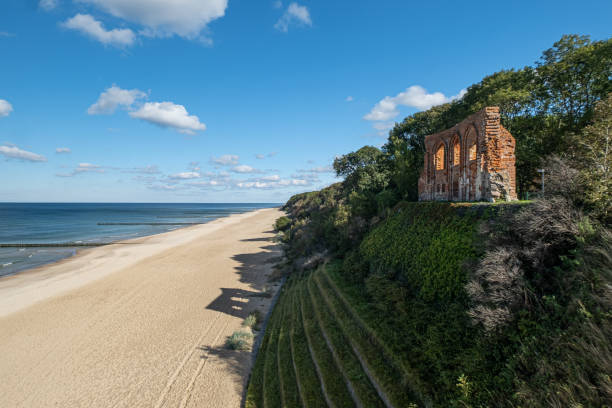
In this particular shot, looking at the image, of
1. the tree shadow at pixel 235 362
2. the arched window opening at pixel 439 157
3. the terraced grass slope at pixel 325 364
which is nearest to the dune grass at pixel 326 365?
the terraced grass slope at pixel 325 364

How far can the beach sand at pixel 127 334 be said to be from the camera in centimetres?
996

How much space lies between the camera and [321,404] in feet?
25.6

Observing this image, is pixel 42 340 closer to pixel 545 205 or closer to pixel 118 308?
pixel 118 308

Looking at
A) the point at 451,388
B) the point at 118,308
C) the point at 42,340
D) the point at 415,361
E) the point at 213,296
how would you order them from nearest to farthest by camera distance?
1. the point at 451,388
2. the point at 415,361
3. the point at 42,340
4. the point at 118,308
5. the point at 213,296

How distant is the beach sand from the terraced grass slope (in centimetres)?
132

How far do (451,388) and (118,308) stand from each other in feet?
61.6

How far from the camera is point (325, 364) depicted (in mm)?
8914

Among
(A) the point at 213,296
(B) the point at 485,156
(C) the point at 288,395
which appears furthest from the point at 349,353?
(A) the point at 213,296

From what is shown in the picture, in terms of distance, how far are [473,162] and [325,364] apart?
11815mm

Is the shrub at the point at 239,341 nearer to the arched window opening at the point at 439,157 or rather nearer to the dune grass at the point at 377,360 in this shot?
the dune grass at the point at 377,360

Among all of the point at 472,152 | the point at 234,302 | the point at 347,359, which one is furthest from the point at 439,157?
the point at 234,302

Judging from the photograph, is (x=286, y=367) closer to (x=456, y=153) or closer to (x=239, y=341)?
(x=239, y=341)

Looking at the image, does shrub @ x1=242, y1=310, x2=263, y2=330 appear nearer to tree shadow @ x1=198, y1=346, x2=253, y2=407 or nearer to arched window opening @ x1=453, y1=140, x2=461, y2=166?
tree shadow @ x1=198, y1=346, x2=253, y2=407

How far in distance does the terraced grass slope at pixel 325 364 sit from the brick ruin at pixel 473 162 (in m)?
8.50
